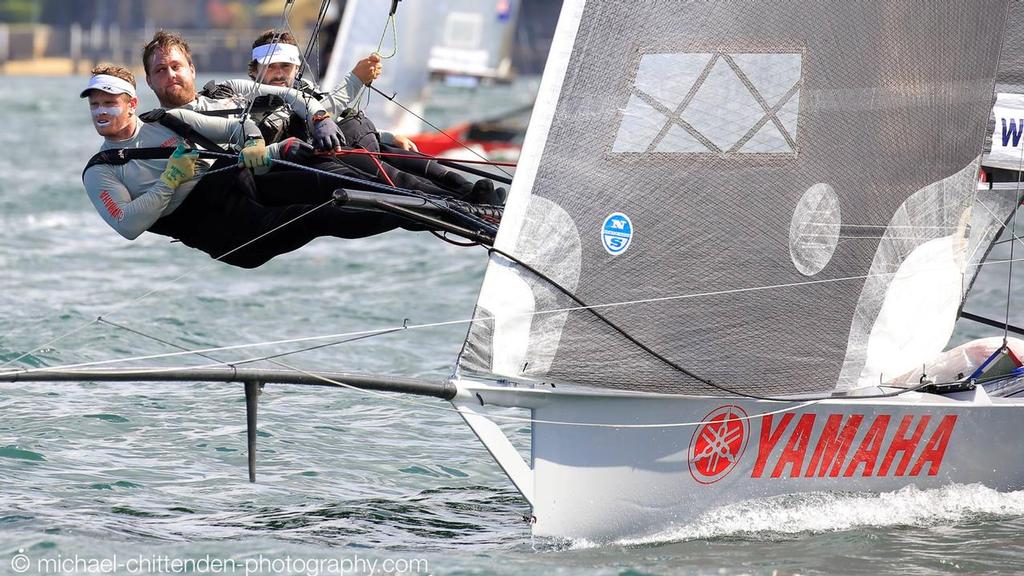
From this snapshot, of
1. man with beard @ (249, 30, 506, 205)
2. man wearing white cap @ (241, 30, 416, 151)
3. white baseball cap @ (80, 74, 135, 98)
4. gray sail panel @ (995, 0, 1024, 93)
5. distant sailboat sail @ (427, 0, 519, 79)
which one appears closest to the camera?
white baseball cap @ (80, 74, 135, 98)

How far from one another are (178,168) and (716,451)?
1860 mm

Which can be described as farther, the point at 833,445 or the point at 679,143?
the point at 833,445

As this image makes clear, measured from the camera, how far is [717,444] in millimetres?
4477

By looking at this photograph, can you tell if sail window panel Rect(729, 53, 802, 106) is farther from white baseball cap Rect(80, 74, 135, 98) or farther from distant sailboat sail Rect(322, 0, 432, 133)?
distant sailboat sail Rect(322, 0, 432, 133)

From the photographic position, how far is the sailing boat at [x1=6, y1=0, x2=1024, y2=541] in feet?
13.6

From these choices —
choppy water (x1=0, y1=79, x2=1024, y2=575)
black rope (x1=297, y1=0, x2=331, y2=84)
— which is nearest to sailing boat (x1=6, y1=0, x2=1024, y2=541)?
choppy water (x1=0, y1=79, x2=1024, y2=575)

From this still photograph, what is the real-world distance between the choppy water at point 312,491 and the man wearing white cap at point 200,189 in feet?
2.92

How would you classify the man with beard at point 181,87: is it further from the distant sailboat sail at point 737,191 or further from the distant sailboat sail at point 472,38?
the distant sailboat sail at point 472,38

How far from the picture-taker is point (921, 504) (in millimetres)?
4746

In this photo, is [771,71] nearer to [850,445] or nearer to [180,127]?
[850,445]

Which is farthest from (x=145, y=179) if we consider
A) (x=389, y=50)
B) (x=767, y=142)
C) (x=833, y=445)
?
(x=389, y=50)

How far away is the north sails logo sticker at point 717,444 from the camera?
4.44m

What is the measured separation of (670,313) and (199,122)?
65.0 inches

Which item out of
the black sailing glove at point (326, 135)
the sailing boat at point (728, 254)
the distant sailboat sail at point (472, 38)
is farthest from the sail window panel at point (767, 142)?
the distant sailboat sail at point (472, 38)
